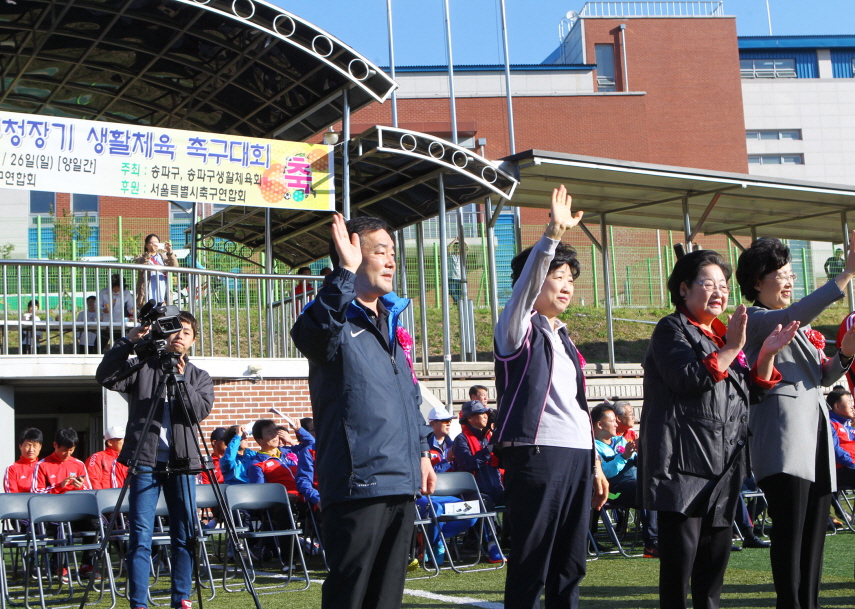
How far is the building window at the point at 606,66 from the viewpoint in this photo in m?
45.2

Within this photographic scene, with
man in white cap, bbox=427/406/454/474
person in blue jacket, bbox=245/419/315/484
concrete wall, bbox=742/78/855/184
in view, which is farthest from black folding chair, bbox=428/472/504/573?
concrete wall, bbox=742/78/855/184

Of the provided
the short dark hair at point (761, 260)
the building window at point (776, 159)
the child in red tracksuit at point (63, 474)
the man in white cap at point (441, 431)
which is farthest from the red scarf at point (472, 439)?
the building window at point (776, 159)

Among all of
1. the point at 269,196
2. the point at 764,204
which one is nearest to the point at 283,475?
the point at 269,196

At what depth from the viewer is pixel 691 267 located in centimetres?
425

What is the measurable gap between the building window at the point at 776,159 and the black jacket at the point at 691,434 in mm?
46286

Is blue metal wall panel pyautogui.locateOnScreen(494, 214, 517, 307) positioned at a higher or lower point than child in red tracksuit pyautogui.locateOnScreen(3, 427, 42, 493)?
higher

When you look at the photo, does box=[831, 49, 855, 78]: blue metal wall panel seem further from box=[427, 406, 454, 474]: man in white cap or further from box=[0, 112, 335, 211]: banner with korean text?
box=[427, 406, 454, 474]: man in white cap

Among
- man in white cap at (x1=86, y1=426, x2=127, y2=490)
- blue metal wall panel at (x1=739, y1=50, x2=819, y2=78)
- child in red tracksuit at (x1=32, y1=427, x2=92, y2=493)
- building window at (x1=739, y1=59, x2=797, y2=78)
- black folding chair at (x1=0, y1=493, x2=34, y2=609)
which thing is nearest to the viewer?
black folding chair at (x1=0, y1=493, x2=34, y2=609)

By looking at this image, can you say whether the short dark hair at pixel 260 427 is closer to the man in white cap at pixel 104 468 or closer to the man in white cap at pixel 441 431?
the man in white cap at pixel 104 468

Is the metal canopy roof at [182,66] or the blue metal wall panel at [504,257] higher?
the metal canopy roof at [182,66]

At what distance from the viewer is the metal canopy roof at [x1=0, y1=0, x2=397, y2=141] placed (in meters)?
12.5

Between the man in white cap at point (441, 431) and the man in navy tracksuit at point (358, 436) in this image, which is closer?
the man in navy tracksuit at point (358, 436)

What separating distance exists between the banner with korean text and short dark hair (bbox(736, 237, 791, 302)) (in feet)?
→ 28.6

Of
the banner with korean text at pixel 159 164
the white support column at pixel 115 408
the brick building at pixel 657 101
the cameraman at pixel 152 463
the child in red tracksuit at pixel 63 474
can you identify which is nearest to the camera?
the cameraman at pixel 152 463
